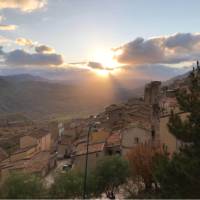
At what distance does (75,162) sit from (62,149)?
19389 mm

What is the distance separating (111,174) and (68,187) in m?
4.92

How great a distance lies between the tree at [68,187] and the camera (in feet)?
85.2

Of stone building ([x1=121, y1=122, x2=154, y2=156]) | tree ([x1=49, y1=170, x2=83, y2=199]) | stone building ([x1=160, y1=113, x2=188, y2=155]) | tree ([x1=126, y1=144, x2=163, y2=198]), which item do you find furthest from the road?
tree ([x1=49, y1=170, x2=83, y2=199])

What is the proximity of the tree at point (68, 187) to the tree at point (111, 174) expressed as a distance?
10.2 ft

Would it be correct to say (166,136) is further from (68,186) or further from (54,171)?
(54,171)

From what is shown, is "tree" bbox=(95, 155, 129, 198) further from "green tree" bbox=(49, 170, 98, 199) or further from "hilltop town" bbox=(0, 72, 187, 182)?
A: "hilltop town" bbox=(0, 72, 187, 182)

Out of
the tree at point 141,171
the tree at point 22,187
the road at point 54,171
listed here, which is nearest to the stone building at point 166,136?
the tree at point 141,171

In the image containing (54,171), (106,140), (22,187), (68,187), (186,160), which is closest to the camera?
(186,160)

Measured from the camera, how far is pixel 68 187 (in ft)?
86.2

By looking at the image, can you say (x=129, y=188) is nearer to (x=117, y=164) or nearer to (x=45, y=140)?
(x=117, y=164)

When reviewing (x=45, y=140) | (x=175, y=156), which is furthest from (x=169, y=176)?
(x=45, y=140)

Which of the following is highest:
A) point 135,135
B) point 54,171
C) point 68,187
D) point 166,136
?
point 166,136

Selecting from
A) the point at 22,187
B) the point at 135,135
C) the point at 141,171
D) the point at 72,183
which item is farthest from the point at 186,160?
the point at 135,135

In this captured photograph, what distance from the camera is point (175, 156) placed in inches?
752
